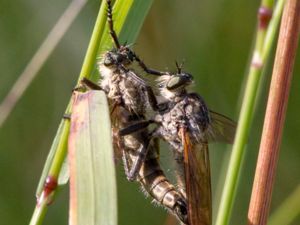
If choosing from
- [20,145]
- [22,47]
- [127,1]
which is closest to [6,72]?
[22,47]

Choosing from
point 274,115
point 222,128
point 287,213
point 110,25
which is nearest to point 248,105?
point 274,115

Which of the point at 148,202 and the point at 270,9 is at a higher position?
the point at 270,9

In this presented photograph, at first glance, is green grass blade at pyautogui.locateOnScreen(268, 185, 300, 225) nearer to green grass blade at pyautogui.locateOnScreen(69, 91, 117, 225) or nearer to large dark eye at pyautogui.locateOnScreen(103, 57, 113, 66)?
large dark eye at pyautogui.locateOnScreen(103, 57, 113, 66)

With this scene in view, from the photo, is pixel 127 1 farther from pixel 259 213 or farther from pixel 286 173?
pixel 286 173

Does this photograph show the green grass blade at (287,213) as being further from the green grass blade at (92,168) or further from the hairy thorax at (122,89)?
the green grass blade at (92,168)

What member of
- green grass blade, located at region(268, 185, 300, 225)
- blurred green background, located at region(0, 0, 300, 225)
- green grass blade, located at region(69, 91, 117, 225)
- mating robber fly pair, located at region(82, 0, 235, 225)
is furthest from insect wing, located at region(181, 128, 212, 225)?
blurred green background, located at region(0, 0, 300, 225)
